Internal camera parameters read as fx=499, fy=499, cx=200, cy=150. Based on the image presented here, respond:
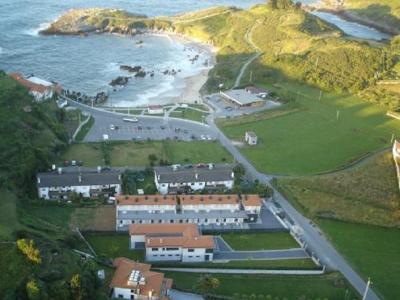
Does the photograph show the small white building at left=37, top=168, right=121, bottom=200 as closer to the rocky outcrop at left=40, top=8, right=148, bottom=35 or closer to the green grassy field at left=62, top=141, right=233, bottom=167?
the green grassy field at left=62, top=141, right=233, bottom=167

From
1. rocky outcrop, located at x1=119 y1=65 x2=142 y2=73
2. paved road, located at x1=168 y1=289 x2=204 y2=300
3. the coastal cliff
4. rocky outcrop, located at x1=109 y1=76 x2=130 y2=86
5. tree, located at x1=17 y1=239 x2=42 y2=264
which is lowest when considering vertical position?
paved road, located at x1=168 y1=289 x2=204 y2=300

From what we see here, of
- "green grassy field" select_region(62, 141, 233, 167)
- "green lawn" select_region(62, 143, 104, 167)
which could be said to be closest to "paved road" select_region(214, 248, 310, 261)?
"green grassy field" select_region(62, 141, 233, 167)

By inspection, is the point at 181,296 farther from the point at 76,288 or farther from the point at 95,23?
the point at 95,23

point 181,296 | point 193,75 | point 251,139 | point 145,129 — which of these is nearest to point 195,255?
point 181,296

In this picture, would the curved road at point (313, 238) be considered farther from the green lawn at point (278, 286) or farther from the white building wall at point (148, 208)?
the white building wall at point (148, 208)

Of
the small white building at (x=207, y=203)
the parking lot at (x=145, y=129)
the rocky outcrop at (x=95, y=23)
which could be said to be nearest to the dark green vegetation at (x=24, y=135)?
the parking lot at (x=145, y=129)

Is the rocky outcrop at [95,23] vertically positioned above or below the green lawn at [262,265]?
above
